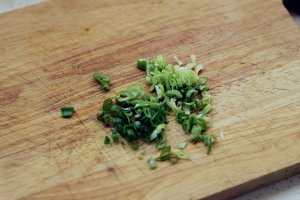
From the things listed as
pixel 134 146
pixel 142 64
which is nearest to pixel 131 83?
pixel 142 64

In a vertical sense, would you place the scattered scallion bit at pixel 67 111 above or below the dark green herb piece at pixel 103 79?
below

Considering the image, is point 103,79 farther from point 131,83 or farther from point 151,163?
point 151,163

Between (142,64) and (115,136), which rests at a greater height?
(142,64)

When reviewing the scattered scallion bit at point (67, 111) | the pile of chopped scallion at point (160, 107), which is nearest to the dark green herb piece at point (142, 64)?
the pile of chopped scallion at point (160, 107)

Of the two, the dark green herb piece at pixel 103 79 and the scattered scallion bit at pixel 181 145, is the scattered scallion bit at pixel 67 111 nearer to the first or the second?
the dark green herb piece at pixel 103 79

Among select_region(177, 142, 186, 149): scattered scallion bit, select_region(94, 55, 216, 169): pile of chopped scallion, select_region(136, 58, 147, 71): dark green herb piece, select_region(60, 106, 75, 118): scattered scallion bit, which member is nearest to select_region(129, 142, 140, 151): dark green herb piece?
select_region(94, 55, 216, 169): pile of chopped scallion

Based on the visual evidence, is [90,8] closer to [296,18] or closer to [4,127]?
[4,127]
